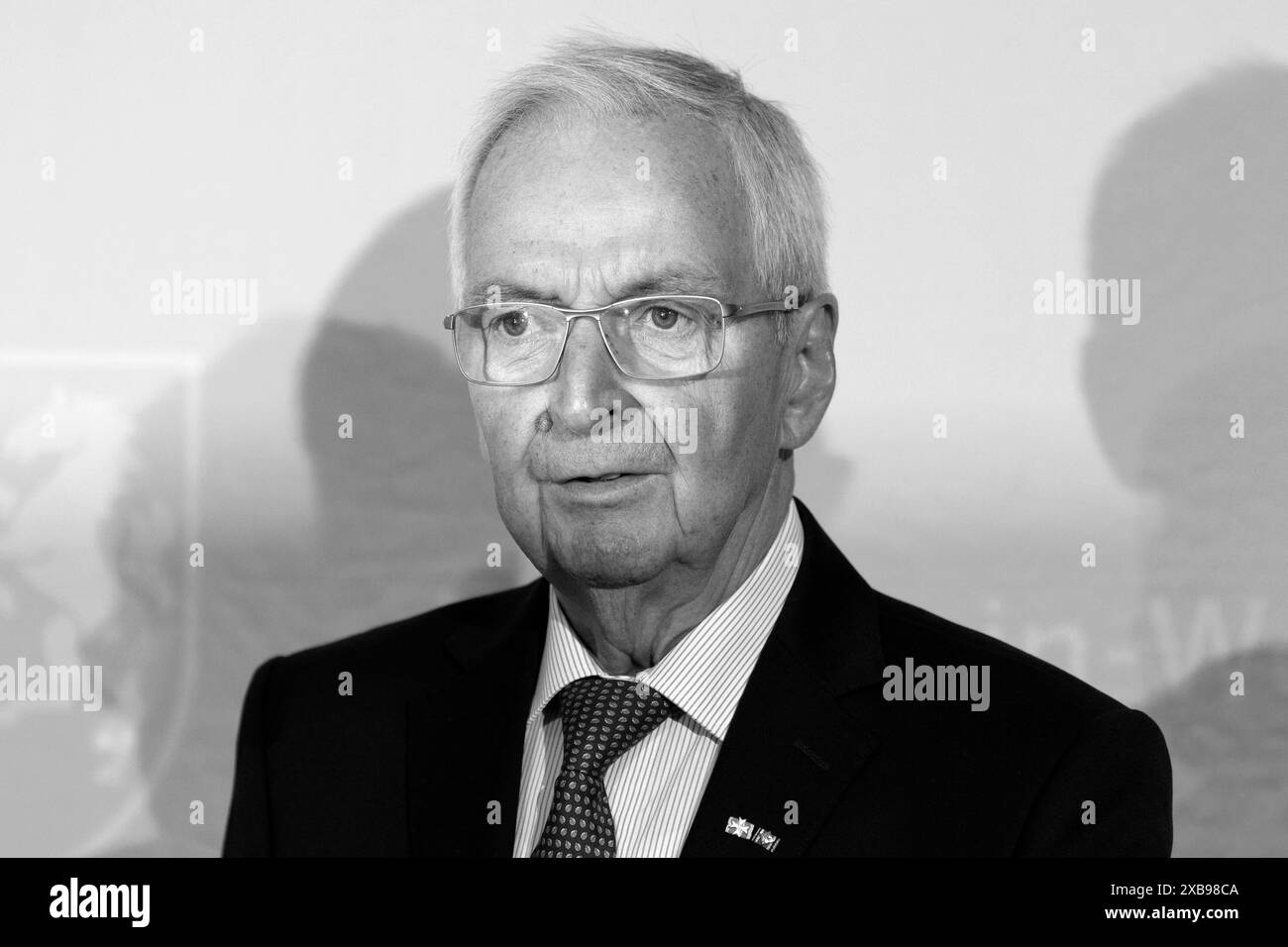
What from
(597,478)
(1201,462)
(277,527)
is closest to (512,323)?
(597,478)

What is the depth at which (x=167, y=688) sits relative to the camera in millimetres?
2902

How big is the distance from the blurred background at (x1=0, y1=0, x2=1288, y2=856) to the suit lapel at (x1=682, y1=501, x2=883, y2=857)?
2.79 ft

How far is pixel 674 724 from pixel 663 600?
0.17 meters

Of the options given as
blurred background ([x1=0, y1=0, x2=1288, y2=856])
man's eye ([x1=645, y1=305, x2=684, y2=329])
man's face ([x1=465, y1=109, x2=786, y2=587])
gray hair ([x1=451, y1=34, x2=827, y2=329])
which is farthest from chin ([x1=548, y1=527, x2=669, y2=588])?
blurred background ([x1=0, y1=0, x2=1288, y2=856])

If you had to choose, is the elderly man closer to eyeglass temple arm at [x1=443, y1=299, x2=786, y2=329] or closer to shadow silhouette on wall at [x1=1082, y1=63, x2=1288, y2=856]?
eyeglass temple arm at [x1=443, y1=299, x2=786, y2=329]

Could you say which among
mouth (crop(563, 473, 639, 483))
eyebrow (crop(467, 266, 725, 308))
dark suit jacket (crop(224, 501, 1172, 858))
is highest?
eyebrow (crop(467, 266, 725, 308))

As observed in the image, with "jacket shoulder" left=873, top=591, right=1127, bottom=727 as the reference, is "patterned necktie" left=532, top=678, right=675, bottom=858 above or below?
below

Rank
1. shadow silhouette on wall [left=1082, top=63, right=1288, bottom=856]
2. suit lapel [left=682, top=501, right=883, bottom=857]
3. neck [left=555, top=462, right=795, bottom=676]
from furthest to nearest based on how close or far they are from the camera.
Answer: shadow silhouette on wall [left=1082, top=63, right=1288, bottom=856]
neck [left=555, top=462, right=795, bottom=676]
suit lapel [left=682, top=501, right=883, bottom=857]

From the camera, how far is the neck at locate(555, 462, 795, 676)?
1904 mm

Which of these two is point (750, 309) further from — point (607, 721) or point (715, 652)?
point (607, 721)

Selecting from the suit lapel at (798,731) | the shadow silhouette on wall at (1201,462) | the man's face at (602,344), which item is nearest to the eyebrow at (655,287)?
the man's face at (602,344)
